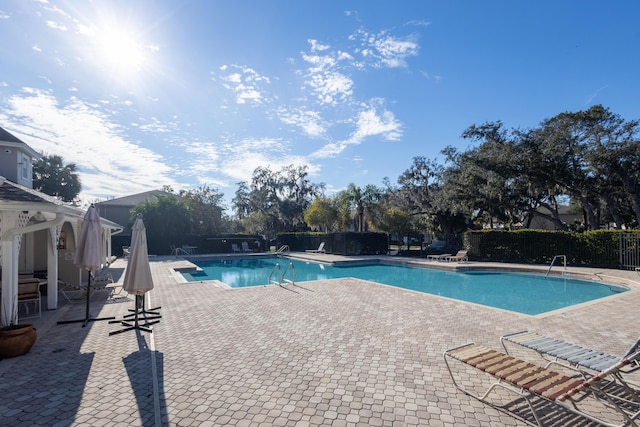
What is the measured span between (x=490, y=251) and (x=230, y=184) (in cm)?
3529

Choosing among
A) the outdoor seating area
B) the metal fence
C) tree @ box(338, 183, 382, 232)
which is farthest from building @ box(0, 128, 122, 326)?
the metal fence

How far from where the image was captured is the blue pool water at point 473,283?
1020 cm

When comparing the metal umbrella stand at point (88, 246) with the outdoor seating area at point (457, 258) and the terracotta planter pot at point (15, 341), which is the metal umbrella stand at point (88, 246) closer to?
the terracotta planter pot at point (15, 341)

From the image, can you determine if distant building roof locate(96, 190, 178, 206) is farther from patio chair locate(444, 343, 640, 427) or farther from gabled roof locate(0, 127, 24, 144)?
patio chair locate(444, 343, 640, 427)

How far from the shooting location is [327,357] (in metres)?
4.53

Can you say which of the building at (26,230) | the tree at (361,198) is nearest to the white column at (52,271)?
the building at (26,230)

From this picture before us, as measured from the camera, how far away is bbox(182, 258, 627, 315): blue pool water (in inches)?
401

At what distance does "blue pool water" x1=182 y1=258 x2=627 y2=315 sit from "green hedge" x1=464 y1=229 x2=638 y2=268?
9.27 ft

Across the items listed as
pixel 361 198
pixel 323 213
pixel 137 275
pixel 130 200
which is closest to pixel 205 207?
pixel 130 200

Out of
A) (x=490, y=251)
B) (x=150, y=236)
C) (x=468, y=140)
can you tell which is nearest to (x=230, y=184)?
(x=150, y=236)

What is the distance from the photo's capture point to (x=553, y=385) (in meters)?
A: 2.91

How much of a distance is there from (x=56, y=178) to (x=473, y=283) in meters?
34.6

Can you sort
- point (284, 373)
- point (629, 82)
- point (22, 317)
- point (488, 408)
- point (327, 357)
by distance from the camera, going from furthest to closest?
point (629, 82)
point (22, 317)
point (327, 357)
point (284, 373)
point (488, 408)

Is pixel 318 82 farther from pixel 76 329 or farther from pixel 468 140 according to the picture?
pixel 468 140
